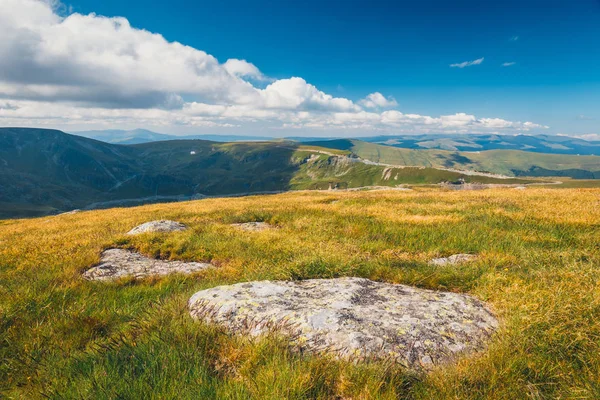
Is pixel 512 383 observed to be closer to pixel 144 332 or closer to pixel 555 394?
pixel 555 394

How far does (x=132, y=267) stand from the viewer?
891 centimetres

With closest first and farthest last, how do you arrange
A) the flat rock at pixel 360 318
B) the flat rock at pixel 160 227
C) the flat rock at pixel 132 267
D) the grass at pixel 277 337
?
the grass at pixel 277 337
the flat rock at pixel 360 318
the flat rock at pixel 132 267
the flat rock at pixel 160 227

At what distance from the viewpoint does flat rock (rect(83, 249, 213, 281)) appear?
8125 millimetres

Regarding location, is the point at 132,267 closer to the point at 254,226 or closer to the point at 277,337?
the point at 254,226

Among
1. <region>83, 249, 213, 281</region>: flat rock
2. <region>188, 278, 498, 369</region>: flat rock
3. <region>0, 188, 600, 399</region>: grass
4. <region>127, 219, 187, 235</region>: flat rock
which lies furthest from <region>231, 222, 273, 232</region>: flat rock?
<region>188, 278, 498, 369</region>: flat rock

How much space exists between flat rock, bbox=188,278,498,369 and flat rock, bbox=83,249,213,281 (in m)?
3.93

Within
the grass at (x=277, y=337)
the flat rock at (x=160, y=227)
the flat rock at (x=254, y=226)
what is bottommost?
the flat rock at (x=160, y=227)

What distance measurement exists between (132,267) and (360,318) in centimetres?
757

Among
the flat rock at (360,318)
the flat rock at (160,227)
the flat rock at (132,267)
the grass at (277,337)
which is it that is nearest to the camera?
the grass at (277,337)

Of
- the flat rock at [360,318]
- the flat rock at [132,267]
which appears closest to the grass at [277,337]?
the flat rock at [360,318]

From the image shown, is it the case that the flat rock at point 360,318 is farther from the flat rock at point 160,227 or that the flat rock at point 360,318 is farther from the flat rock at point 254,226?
the flat rock at point 160,227

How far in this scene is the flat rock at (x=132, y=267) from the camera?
812 centimetres

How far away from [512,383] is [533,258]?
17.4 feet

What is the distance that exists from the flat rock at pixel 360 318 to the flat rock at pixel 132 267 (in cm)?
393
